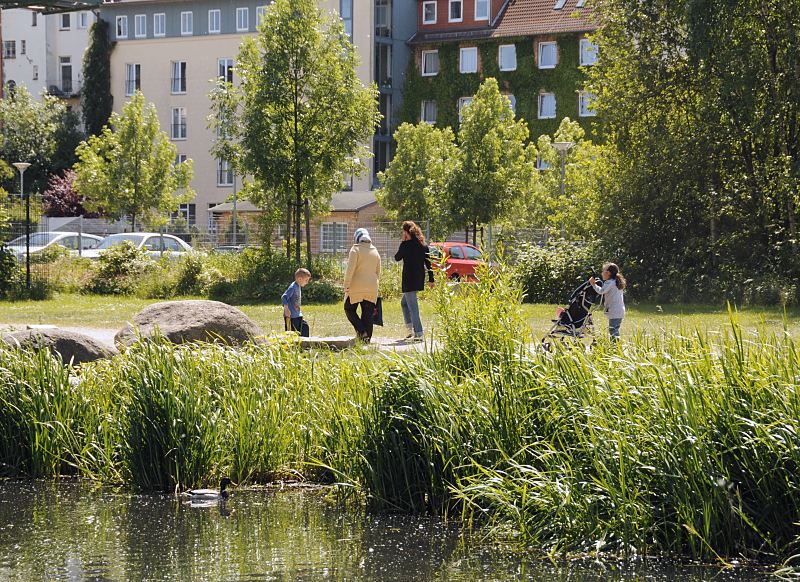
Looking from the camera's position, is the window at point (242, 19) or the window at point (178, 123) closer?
the window at point (242, 19)

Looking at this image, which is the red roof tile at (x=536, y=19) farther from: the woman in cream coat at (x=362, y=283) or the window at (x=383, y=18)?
the woman in cream coat at (x=362, y=283)

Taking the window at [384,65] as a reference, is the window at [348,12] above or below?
above

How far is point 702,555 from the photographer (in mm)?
7184

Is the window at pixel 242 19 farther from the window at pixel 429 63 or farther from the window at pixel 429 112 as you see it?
the window at pixel 429 112

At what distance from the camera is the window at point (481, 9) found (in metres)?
63.2

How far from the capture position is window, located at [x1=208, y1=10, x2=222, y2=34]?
69062mm

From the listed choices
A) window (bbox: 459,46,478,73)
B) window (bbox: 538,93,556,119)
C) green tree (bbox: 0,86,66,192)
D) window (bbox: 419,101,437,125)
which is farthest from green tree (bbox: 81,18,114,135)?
window (bbox: 538,93,556,119)

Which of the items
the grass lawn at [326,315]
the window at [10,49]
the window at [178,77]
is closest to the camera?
the grass lawn at [326,315]

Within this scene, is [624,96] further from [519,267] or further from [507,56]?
[507,56]

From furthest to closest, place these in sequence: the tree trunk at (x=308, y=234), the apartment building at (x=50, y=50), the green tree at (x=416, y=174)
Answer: the apartment building at (x=50, y=50) < the green tree at (x=416, y=174) < the tree trunk at (x=308, y=234)

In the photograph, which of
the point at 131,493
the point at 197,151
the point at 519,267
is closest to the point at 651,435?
the point at 131,493

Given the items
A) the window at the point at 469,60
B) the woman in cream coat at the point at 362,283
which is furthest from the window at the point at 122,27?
the woman in cream coat at the point at 362,283

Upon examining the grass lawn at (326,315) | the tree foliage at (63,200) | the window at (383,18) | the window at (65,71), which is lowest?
the grass lawn at (326,315)

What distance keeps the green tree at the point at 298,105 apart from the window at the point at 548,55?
105 ft
